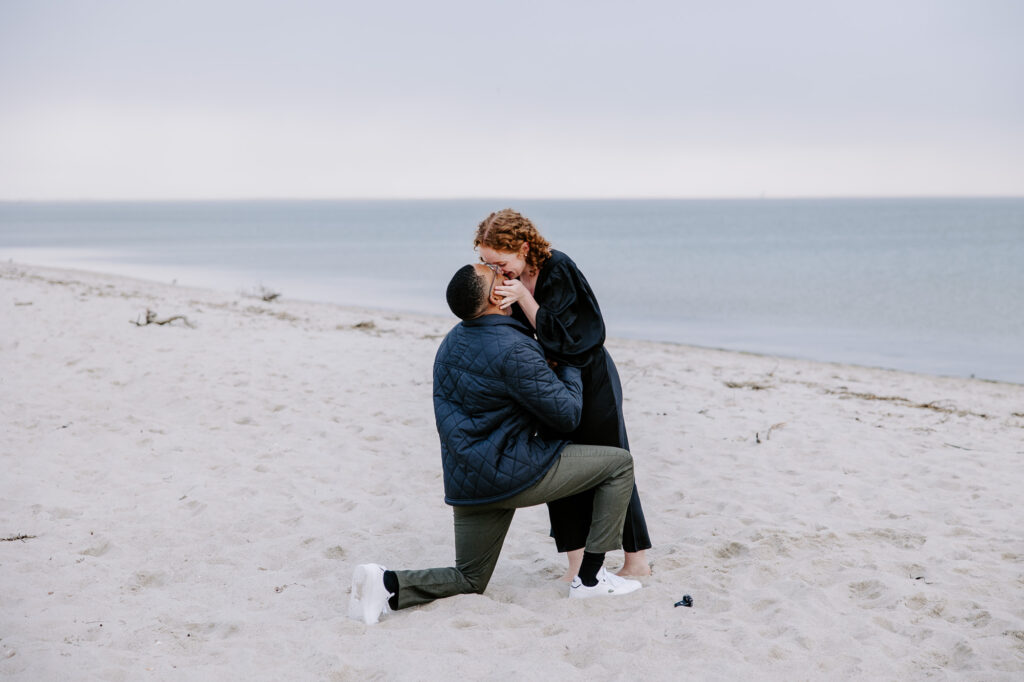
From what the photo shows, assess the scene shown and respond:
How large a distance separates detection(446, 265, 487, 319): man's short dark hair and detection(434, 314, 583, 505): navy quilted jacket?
66mm

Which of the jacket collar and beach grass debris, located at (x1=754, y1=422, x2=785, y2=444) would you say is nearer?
the jacket collar

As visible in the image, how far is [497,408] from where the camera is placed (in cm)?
354

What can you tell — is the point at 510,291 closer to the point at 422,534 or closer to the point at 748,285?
the point at 422,534

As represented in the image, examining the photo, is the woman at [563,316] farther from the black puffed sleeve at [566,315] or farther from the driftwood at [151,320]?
the driftwood at [151,320]

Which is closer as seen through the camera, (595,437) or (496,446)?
(496,446)

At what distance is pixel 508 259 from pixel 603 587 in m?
1.56

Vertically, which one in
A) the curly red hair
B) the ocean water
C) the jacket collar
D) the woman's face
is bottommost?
the ocean water

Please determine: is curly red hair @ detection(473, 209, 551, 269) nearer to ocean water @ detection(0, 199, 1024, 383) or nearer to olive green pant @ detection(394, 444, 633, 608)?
olive green pant @ detection(394, 444, 633, 608)

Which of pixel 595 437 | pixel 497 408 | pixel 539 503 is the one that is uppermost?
pixel 497 408

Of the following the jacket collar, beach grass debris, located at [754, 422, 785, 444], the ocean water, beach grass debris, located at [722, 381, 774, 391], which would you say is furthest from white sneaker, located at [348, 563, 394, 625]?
the ocean water

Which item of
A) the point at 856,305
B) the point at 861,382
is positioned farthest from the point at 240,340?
the point at 856,305

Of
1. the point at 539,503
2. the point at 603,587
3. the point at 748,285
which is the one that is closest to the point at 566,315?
the point at 539,503

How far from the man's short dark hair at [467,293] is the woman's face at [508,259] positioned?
0.14 meters

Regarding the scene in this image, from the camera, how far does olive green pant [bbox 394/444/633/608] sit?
3.65m
